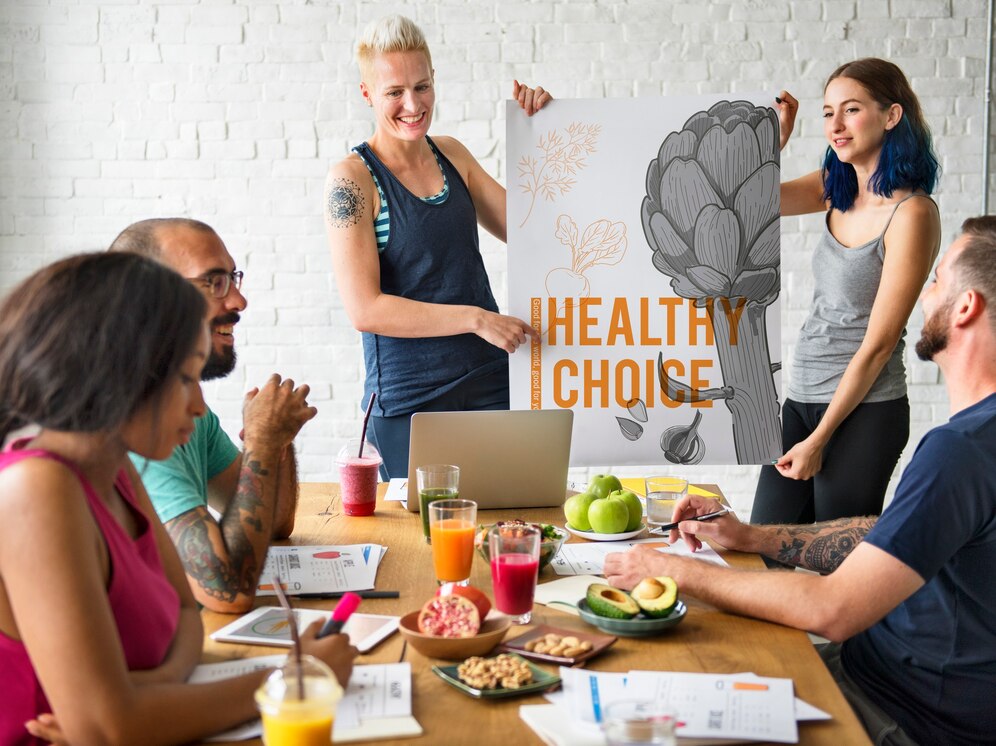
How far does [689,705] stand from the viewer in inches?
45.6

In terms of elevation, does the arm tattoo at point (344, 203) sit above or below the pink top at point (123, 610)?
above

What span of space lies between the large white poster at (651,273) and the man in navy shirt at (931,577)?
0.94 meters

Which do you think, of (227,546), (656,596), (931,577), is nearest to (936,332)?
(931,577)

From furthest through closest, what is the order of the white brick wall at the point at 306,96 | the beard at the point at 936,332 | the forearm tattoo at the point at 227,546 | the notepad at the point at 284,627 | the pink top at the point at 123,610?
the white brick wall at the point at 306,96
the beard at the point at 936,332
the forearm tattoo at the point at 227,546
the notepad at the point at 284,627
the pink top at the point at 123,610

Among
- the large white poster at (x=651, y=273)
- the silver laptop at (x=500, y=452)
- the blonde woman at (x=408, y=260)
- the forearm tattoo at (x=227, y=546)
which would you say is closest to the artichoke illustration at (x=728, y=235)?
the large white poster at (x=651, y=273)

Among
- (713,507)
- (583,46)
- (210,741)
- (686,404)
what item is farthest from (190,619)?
(583,46)

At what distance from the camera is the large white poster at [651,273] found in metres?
2.58

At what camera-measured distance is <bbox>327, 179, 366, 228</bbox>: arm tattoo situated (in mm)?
2547

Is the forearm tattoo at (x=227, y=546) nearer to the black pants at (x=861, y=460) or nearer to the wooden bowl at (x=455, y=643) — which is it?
the wooden bowl at (x=455, y=643)

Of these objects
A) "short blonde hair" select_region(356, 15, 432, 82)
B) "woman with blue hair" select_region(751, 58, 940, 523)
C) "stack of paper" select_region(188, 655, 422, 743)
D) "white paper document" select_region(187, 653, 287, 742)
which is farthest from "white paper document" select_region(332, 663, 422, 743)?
"short blonde hair" select_region(356, 15, 432, 82)

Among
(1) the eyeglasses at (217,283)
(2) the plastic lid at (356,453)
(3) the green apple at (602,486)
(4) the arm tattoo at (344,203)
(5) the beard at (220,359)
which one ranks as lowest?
(3) the green apple at (602,486)

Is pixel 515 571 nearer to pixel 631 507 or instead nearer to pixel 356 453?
pixel 631 507

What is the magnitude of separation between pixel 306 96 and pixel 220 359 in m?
2.36

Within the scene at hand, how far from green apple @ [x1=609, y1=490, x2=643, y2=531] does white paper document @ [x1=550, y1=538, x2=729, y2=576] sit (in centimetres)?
3
